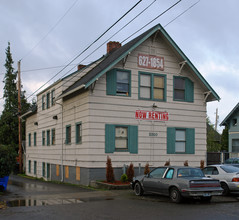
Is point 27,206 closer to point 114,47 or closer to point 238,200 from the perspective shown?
point 238,200

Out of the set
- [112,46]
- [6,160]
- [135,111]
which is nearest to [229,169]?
[135,111]

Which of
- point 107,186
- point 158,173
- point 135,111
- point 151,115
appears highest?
point 135,111

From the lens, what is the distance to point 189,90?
2416 centimetres

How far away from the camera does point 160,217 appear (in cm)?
1090

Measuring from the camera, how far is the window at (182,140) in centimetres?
2328

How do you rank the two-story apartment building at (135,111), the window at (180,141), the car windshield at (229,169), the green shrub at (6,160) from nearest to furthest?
the car windshield at (229,169) < the green shrub at (6,160) < the two-story apartment building at (135,111) < the window at (180,141)

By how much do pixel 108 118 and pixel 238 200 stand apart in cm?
897

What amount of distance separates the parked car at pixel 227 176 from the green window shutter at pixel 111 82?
752 centimetres

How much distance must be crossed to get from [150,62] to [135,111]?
3334mm

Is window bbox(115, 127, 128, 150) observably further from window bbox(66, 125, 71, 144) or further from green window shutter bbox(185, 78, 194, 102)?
green window shutter bbox(185, 78, 194, 102)

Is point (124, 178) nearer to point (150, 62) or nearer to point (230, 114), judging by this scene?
point (150, 62)

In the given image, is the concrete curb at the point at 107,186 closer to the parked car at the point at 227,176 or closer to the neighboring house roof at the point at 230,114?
the parked car at the point at 227,176

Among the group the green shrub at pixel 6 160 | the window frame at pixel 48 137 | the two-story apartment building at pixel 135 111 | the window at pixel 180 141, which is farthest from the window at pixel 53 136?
the window at pixel 180 141

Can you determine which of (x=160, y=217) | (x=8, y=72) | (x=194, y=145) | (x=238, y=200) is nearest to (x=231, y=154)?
(x=194, y=145)
